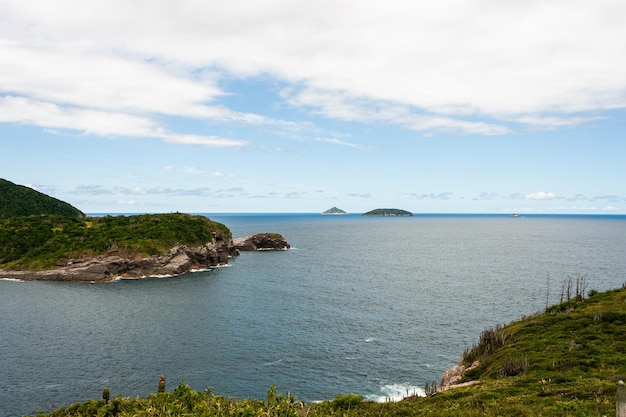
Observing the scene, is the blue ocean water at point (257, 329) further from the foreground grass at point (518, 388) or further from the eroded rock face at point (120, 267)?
the foreground grass at point (518, 388)

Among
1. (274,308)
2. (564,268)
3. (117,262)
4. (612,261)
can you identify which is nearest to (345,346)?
(274,308)

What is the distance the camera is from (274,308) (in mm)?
94125

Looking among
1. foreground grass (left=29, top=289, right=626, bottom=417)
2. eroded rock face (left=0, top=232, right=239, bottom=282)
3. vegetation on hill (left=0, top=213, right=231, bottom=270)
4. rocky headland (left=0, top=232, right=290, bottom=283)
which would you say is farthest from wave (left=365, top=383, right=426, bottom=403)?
vegetation on hill (left=0, top=213, right=231, bottom=270)

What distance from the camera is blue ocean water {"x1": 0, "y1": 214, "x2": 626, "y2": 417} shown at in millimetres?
55375

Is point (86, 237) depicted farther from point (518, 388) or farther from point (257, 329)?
point (518, 388)

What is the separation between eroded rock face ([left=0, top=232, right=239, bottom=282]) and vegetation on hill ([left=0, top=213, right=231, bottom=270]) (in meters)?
2.77

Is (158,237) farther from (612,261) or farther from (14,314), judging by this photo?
(612,261)

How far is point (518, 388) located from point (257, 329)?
2043 inches

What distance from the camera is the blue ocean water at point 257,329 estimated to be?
182 ft

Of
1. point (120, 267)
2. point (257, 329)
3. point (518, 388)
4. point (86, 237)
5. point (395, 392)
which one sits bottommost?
point (395, 392)

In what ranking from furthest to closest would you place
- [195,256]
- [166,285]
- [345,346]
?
[195,256], [166,285], [345,346]

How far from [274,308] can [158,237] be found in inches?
2911

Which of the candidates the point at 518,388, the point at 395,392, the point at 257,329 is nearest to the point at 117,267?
the point at 257,329

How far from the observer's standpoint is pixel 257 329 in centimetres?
7838
